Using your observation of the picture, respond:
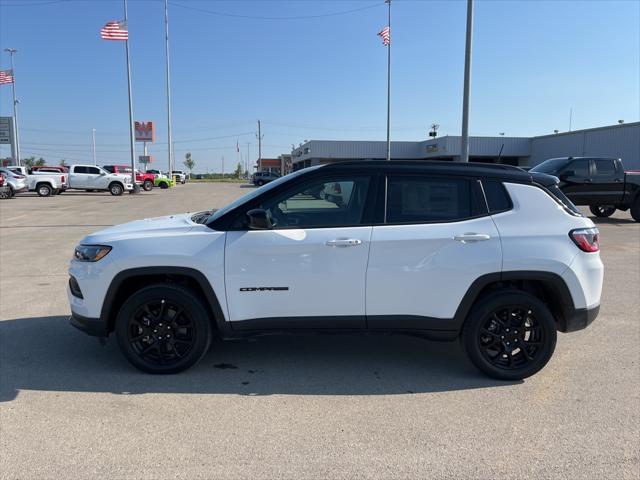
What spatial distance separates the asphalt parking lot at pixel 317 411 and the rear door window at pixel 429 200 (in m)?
1.35

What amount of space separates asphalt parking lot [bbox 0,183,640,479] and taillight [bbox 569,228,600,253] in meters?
1.11

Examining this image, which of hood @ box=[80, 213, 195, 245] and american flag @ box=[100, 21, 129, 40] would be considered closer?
hood @ box=[80, 213, 195, 245]

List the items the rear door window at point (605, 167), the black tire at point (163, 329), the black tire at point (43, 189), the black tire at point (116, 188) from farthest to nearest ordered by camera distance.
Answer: the black tire at point (116, 188), the black tire at point (43, 189), the rear door window at point (605, 167), the black tire at point (163, 329)

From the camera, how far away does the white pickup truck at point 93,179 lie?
110ft

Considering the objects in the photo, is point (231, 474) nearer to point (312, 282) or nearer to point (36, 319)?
point (312, 282)

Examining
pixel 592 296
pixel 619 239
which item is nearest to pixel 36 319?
pixel 592 296

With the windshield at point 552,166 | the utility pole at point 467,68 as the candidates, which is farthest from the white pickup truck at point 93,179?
the windshield at point 552,166

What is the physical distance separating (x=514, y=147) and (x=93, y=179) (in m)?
42.2

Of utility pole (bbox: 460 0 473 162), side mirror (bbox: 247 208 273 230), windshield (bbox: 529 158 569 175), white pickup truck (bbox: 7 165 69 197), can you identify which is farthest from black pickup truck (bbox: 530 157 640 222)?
white pickup truck (bbox: 7 165 69 197)

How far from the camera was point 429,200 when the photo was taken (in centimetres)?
407

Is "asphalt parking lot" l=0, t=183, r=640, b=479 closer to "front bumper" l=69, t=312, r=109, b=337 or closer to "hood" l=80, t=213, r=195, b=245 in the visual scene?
"front bumper" l=69, t=312, r=109, b=337

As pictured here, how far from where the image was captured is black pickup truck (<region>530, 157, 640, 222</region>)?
15117mm

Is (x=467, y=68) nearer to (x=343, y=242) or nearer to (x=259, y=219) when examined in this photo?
(x=343, y=242)

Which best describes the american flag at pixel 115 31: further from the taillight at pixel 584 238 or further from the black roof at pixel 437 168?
the taillight at pixel 584 238
